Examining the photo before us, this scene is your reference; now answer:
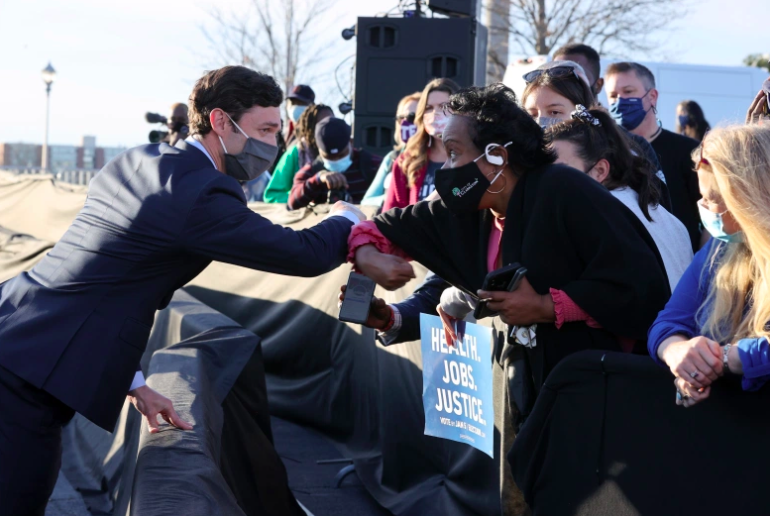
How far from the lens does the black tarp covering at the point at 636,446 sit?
225cm

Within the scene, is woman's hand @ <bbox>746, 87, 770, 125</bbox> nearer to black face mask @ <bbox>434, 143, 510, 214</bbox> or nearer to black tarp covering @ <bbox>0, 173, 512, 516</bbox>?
black face mask @ <bbox>434, 143, 510, 214</bbox>

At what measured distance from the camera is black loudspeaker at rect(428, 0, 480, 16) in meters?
9.64

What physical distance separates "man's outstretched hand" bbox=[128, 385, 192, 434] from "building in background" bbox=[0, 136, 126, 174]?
4376 cm

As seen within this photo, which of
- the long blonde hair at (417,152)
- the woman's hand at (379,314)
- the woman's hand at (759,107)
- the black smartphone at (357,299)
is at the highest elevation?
the woman's hand at (759,107)

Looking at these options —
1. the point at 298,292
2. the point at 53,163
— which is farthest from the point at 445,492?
the point at 53,163

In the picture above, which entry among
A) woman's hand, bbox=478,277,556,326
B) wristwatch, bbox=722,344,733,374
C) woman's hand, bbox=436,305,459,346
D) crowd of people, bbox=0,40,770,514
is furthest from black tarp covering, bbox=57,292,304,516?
wristwatch, bbox=722,344,733,374

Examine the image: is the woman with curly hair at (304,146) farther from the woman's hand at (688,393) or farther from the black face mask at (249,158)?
the woman's hand at (688,393)

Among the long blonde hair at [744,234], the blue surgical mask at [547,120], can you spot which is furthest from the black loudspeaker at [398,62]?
the long blonde hair at [744,234]

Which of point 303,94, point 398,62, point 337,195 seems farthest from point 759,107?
point 303,94

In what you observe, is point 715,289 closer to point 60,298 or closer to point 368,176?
point 60,298

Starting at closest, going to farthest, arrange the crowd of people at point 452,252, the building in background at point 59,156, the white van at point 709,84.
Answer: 1. the crowd of people at point 452,252
2. the white van at point 709,84
3. the building in background at point 59,156

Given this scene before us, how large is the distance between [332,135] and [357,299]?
13.1 ft

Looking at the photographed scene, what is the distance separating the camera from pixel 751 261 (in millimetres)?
2381

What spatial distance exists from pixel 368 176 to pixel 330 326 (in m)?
1.68
